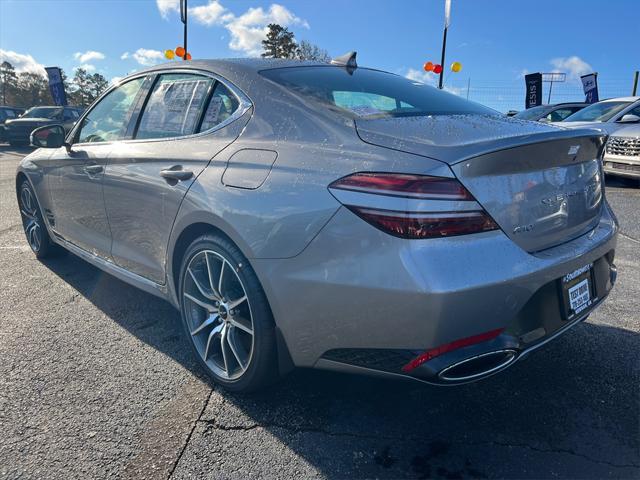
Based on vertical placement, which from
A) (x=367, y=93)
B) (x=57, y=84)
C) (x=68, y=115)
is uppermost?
(x=57, y=84)

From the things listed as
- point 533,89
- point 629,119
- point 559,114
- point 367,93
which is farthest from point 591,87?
point 367,93

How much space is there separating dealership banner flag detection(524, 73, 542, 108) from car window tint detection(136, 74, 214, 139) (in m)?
20.1

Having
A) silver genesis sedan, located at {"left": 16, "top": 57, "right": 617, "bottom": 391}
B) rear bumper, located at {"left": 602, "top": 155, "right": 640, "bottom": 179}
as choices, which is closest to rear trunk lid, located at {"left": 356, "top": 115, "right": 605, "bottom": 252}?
silver genesis sedan, located at {"left": 16, "top": 57, "right": 617, "bottom": 391}

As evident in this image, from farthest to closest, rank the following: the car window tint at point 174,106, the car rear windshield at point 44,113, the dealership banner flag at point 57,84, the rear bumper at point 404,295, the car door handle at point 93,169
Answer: the dealership banner flag at point 57,84, the car rear windshield at point 44,113, the car door handle at point 93,169, the car window tint at point 174,106, the rear bumper at point 404,295

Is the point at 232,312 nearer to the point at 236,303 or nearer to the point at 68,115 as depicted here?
the point at 236,303

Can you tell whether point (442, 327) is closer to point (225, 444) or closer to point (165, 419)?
point (225, 444)

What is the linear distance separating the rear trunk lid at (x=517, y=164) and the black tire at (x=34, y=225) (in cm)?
350

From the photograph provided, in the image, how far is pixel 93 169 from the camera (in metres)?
3.13

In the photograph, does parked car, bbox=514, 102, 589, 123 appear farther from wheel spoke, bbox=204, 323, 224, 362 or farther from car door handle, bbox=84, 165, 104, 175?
wheel spoke, bbox=204, 323, 224, 362

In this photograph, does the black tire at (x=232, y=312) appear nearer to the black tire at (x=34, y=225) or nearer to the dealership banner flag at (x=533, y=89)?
the black tire at (x=34, y=225)

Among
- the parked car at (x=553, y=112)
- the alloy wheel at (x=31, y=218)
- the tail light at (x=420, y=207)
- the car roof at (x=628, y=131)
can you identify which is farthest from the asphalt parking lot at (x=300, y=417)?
the parked car at (x=553, y=112)

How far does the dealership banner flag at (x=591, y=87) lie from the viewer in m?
18.9

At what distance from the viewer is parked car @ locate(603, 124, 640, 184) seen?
8.59 metres

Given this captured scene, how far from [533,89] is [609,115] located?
11.8m
